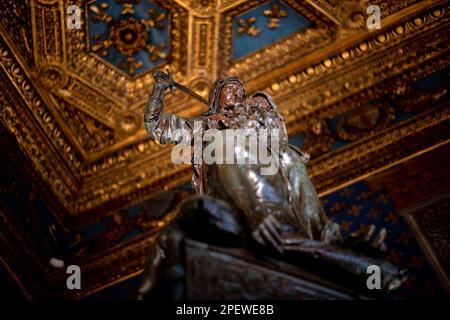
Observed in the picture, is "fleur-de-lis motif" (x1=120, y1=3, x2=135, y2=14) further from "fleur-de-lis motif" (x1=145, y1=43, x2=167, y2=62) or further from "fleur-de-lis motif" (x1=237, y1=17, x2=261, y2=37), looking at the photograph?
"fleur-de-lis motif" (x1=237, y1=17, x2=261, y2=37)

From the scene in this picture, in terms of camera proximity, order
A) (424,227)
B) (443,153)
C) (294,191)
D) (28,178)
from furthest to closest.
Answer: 1. (28,178)
2. (443,153)
3. (424,227)
4. (294,191)

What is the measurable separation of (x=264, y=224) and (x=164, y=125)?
3.83 feet

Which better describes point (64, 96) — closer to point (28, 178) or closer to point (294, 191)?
point (28, 178)

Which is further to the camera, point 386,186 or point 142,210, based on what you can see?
point 142,210

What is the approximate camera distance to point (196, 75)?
21.8 feet

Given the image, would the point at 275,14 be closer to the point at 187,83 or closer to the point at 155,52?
the point at 187,83

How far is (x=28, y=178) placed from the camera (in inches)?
246

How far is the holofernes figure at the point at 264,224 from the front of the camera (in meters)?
2.17

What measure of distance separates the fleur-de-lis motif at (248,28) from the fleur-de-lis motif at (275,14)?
0.45 ft

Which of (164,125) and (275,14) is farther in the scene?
(275,14)

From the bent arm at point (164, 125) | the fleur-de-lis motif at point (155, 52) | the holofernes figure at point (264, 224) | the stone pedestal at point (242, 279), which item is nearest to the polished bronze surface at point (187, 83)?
the fleur-de-lis motif at point (155, 52)

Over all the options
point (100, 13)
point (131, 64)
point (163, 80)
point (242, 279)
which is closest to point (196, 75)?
point (131, 64)
